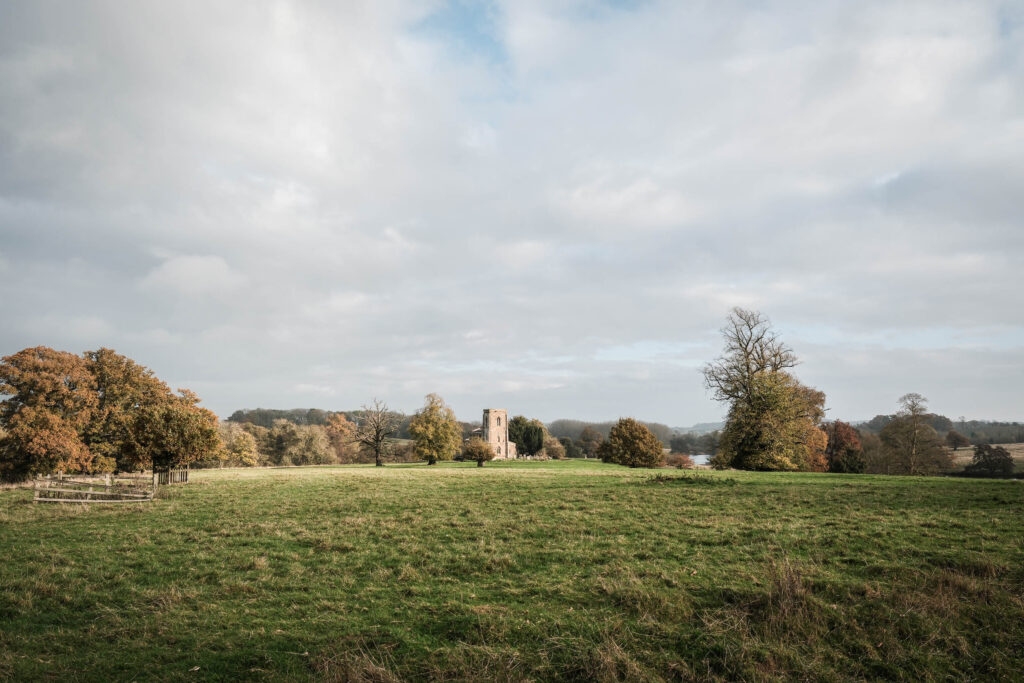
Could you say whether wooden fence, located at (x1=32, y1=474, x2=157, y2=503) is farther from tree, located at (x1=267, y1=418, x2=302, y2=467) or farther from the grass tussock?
tree, located at (x1=267, y1=418, x2=302, y2=467)

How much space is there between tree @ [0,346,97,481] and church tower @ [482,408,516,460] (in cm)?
7072

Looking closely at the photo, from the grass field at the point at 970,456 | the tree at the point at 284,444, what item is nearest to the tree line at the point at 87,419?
the tree at the point at 284,444

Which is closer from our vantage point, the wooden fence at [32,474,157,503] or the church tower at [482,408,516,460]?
the wooden fence at [32,474,157,503]

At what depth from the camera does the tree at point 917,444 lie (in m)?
48.6

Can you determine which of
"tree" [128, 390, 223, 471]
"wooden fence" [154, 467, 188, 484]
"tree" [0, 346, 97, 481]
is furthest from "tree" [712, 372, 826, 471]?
"tree" [0, 346, 97, 481]

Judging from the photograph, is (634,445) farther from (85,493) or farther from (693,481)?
(85,493)

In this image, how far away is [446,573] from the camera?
10.4 m

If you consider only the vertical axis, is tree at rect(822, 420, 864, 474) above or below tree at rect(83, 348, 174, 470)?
below

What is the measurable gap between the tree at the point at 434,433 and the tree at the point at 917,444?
51461 mm

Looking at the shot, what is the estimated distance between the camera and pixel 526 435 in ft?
364

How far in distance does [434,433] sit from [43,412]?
126 ft

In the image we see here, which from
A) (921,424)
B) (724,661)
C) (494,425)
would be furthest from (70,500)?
(494,425)

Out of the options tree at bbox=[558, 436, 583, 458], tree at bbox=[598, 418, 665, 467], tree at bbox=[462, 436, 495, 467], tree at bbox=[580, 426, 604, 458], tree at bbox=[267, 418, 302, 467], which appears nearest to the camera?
tree at bbox=[598, 418, 665, 467]

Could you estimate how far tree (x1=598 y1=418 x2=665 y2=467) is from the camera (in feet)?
183
